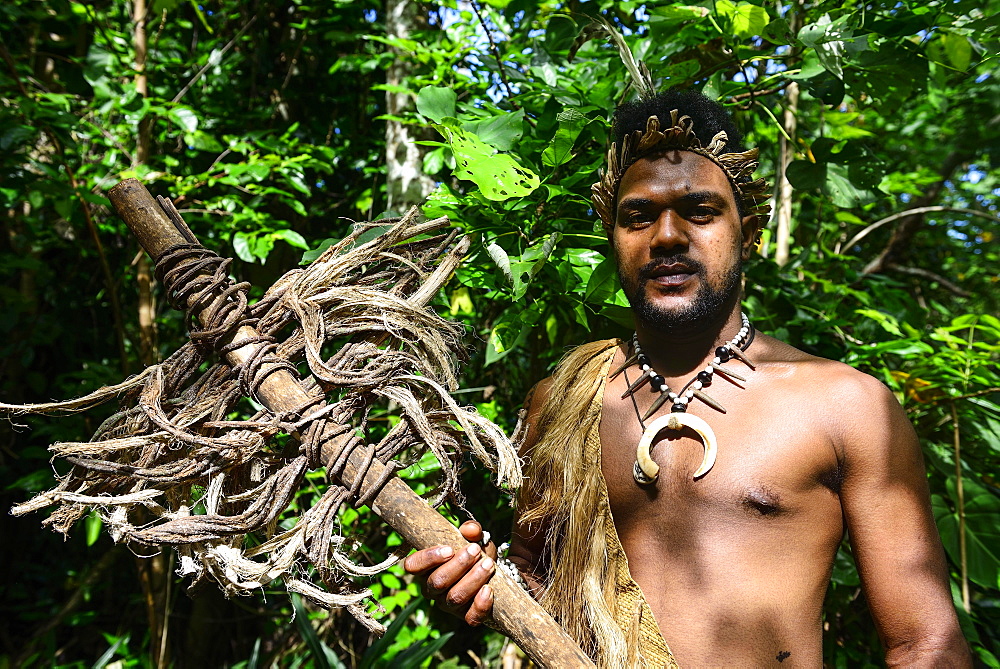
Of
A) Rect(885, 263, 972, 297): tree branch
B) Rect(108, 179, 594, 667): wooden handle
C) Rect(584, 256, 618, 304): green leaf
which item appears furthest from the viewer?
Rect(885, 263, 972, 297): tree branch

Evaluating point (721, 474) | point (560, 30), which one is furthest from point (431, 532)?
point (560, 30)

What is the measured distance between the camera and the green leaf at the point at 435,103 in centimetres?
161

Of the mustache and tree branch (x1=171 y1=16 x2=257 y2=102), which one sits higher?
tree branch (x1=171 y1=16 x2=257 y2=102)

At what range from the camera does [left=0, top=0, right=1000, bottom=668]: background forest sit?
1750 millimetres

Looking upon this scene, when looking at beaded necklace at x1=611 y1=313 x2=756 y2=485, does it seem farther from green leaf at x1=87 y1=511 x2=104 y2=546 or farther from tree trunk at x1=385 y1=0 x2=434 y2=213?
green leaf at x1=87 y1=511 x2=104 y2=546

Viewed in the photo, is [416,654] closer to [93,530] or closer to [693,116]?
[93,530]

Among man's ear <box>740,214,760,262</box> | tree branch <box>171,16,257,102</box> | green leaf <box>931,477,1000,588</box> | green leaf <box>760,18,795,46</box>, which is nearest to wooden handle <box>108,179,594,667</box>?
man's ear <box>740,214,760,262</box>

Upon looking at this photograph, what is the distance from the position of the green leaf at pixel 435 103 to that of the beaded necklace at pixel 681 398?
716 mm

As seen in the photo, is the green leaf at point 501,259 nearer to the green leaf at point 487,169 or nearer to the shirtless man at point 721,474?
the green leaf at point 487,169

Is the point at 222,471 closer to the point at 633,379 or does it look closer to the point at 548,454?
the point at 548,454

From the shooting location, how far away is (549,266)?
1776mm

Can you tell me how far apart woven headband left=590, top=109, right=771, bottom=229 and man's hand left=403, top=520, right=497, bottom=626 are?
85 cm

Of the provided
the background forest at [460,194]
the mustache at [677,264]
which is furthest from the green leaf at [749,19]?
the mustache at [677,264]

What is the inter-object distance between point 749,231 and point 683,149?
26 cm
